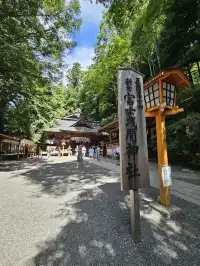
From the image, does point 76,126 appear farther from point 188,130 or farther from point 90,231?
point 90,231

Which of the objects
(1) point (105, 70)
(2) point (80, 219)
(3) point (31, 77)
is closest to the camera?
(2) point (80, 219)

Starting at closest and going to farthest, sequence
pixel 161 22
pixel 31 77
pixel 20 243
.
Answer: pixel 20 243, pixel 31 77, pixel 161 22

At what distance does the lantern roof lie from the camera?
4.95 m

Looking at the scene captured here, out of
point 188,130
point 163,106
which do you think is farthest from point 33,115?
point 163,106

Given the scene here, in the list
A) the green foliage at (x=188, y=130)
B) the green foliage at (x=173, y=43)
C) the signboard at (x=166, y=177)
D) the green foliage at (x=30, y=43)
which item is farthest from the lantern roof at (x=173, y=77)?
the green foliage at (x=30, y=43)

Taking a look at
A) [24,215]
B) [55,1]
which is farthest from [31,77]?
[24,215]

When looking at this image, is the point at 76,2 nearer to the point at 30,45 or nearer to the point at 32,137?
the point at 30,45

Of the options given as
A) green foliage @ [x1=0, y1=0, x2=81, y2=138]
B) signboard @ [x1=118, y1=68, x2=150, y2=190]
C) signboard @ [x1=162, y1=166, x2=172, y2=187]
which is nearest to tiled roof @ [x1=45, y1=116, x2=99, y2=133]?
green foliage @ [x1=0, y1=0, x2=81, y2=138]

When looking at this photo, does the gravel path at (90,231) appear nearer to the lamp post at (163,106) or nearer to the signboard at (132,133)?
the lamp post at (163,106)

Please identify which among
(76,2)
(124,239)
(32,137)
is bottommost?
(124,239)

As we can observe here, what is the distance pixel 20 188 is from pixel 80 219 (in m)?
3.50

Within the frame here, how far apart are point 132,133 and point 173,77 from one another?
265cm

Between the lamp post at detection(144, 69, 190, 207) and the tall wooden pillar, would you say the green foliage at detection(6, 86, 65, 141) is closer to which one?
the lamp post at detection(144, 69, 190, 207)

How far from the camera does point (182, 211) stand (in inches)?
181
